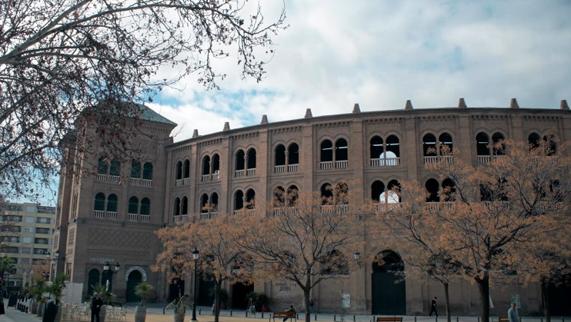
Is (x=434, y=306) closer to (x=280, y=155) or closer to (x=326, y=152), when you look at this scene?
(x=326, y=152)

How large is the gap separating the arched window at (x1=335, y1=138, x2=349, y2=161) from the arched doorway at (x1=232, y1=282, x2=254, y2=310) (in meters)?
11.7

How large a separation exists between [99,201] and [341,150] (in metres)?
20.2

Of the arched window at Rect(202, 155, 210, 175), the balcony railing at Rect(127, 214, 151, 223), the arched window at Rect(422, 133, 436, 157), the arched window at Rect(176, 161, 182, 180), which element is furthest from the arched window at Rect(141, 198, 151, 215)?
the arched window at Rect(422, 133, 436, 157)

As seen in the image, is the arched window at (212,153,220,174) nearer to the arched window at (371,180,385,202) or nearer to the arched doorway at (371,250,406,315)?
the arched window at (371,180,385,202)

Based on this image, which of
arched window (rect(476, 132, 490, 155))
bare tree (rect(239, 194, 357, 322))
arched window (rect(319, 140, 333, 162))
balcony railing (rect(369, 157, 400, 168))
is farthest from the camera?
arched window (rect(319, 140, 333, 162))

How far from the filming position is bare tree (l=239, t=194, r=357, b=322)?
29045mm

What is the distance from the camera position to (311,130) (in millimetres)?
40875

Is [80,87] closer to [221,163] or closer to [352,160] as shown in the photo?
[352,160]

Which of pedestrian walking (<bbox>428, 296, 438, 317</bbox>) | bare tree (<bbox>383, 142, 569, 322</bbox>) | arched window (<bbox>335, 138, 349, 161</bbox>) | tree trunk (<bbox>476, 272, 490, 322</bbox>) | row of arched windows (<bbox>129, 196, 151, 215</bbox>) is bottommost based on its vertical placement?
pedestrian walking (<bbox>428, 296, 438, 317</bbox>)

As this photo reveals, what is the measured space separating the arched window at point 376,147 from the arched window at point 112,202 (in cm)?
2160

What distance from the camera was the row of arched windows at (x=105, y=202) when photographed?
46.3 metres

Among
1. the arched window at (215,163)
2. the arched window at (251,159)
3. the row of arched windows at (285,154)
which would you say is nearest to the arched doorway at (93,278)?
the arched window at (215,163)

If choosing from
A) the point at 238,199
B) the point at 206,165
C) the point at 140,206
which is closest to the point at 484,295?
the point at 238,199

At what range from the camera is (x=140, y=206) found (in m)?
48.2
